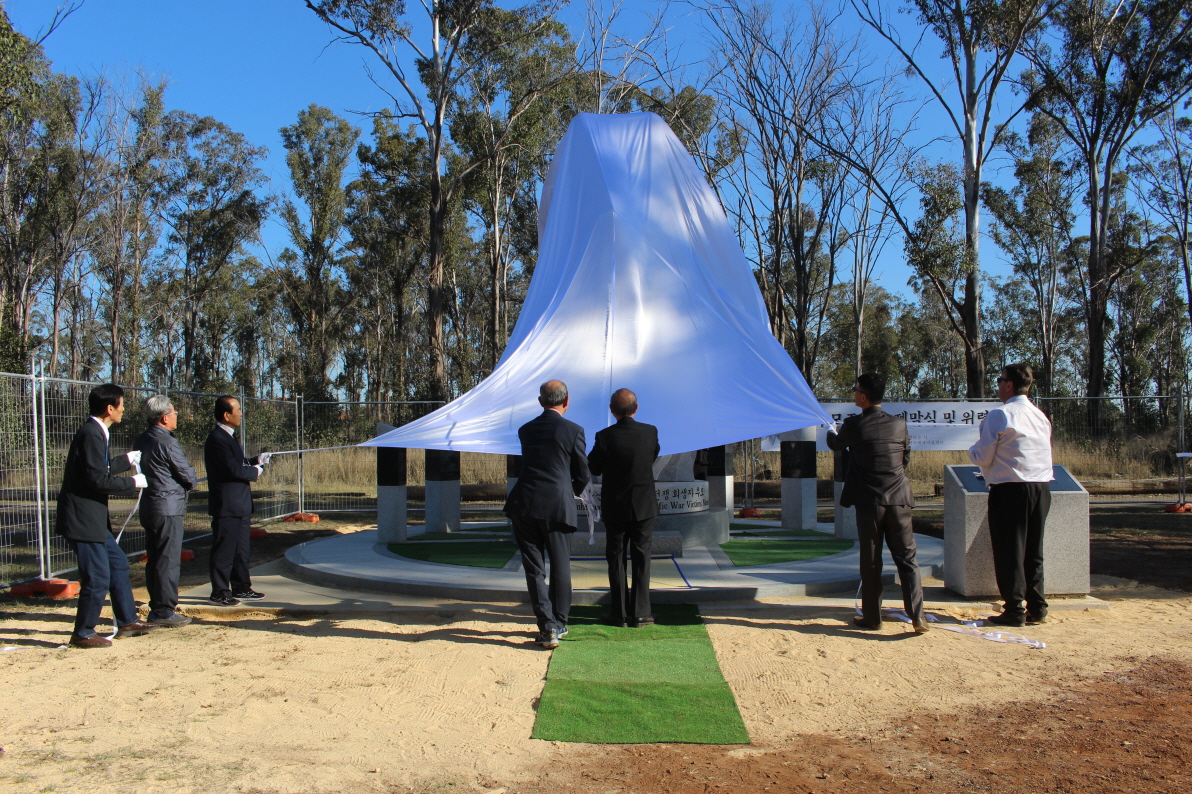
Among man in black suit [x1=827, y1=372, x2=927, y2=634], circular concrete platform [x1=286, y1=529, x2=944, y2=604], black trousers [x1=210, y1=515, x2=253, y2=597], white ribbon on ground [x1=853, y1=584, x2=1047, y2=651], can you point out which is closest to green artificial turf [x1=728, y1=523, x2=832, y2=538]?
circular concrete platform [x1=286, y1=529, x2=944, y2=604]

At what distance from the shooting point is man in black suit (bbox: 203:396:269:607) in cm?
648

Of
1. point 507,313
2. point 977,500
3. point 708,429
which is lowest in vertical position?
point 977,500

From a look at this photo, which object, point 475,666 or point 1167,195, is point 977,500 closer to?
point 475,666

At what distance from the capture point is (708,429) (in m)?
6.58

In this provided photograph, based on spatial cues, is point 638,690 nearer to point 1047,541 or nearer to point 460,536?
point 1047,541

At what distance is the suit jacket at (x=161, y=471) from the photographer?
5836 millimetres

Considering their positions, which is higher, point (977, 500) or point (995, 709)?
point (977, 500)

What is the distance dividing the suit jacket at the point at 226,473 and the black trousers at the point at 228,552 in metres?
0.08

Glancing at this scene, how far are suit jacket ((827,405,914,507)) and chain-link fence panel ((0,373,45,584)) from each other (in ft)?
21.2

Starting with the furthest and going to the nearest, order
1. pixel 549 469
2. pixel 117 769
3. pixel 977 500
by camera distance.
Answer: pixel 977 500 → pixel 549 469 → pixel 117 769

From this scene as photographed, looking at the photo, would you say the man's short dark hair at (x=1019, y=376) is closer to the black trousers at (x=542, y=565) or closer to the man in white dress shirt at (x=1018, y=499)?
the man in white dress shirt at (x=1018, y=499)

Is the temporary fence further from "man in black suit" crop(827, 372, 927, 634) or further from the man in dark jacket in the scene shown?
"man in black suit" crop(827, 372, 927, 634)

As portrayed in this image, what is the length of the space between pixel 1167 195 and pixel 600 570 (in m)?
35.6

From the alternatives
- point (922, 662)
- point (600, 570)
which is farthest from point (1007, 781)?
point (600, 570)
